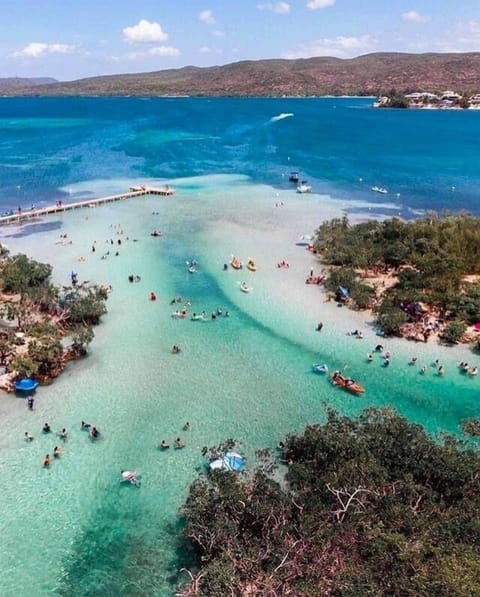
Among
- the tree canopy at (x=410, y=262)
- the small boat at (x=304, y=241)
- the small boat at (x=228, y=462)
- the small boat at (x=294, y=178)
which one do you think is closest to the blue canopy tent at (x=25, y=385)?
the small boat at (x=228, y=462)

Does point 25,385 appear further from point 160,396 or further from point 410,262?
point 410,262

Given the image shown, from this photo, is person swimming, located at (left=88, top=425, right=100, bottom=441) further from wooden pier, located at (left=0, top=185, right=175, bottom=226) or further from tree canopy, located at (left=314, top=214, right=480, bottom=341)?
wooden pier, located at (left=0, top=185, right=175, bottom=226)

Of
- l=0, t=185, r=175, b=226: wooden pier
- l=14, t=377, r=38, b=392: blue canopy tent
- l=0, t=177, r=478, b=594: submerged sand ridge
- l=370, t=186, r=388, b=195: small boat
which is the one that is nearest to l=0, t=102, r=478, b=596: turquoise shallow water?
l=0, t=177, r=478, b=594: submerged sand ridge

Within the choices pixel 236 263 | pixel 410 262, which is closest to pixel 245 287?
pixel 236 263

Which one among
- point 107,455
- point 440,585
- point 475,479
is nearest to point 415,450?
point 475,479

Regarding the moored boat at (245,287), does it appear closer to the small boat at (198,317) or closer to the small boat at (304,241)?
the small boat at (198,317)

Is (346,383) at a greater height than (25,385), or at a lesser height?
lesser

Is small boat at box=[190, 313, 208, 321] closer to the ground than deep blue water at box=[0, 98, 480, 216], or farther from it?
closer to the ground
